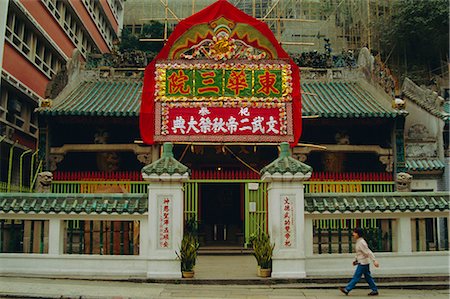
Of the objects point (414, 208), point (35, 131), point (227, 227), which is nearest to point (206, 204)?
point (227, 227)

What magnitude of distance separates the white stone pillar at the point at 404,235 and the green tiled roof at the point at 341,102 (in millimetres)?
6667

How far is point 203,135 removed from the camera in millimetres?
14305

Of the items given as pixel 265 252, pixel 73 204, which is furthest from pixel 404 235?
pixel 73 204

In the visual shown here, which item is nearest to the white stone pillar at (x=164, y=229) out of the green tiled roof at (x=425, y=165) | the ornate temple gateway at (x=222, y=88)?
the ornate temple gateway at (x=222, y=88)

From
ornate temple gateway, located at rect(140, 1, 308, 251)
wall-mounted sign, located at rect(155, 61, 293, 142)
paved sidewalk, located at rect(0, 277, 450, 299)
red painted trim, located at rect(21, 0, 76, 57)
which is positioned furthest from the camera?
red painted trim, located at rect(21, 0, 76, 57)

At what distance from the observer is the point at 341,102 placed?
65.1 feet

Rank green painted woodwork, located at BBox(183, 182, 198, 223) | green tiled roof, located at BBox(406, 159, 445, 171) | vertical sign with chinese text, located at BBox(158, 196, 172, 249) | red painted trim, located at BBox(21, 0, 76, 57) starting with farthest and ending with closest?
1. red painted trim, located at BBox(21, 0, 76, 57)
2. green tiled roof, located at BBox(406, 159, 445, 171)
3. green painted woodwork, located at BBox(183, 182, 198, 223)
4. vertical sign with chinese text, located at BBox(158, 196, 172, 249)

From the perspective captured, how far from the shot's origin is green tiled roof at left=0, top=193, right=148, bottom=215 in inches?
441

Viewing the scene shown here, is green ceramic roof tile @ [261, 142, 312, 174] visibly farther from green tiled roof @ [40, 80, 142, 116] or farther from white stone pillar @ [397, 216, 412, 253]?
green tiled roof @ [40, 80, 142, 116]

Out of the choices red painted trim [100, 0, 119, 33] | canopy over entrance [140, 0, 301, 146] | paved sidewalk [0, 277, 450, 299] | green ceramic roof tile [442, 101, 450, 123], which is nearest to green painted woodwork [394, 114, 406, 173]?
green ceramic roof tile [442, 101, 450, 123]

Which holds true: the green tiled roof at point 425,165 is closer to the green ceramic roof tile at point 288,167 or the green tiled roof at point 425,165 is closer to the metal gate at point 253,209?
the metal gate at point 253,209

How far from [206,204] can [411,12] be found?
22.4m

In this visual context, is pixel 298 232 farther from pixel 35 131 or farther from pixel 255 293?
pixel 35 131

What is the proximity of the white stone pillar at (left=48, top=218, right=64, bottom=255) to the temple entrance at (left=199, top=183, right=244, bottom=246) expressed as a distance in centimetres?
974
